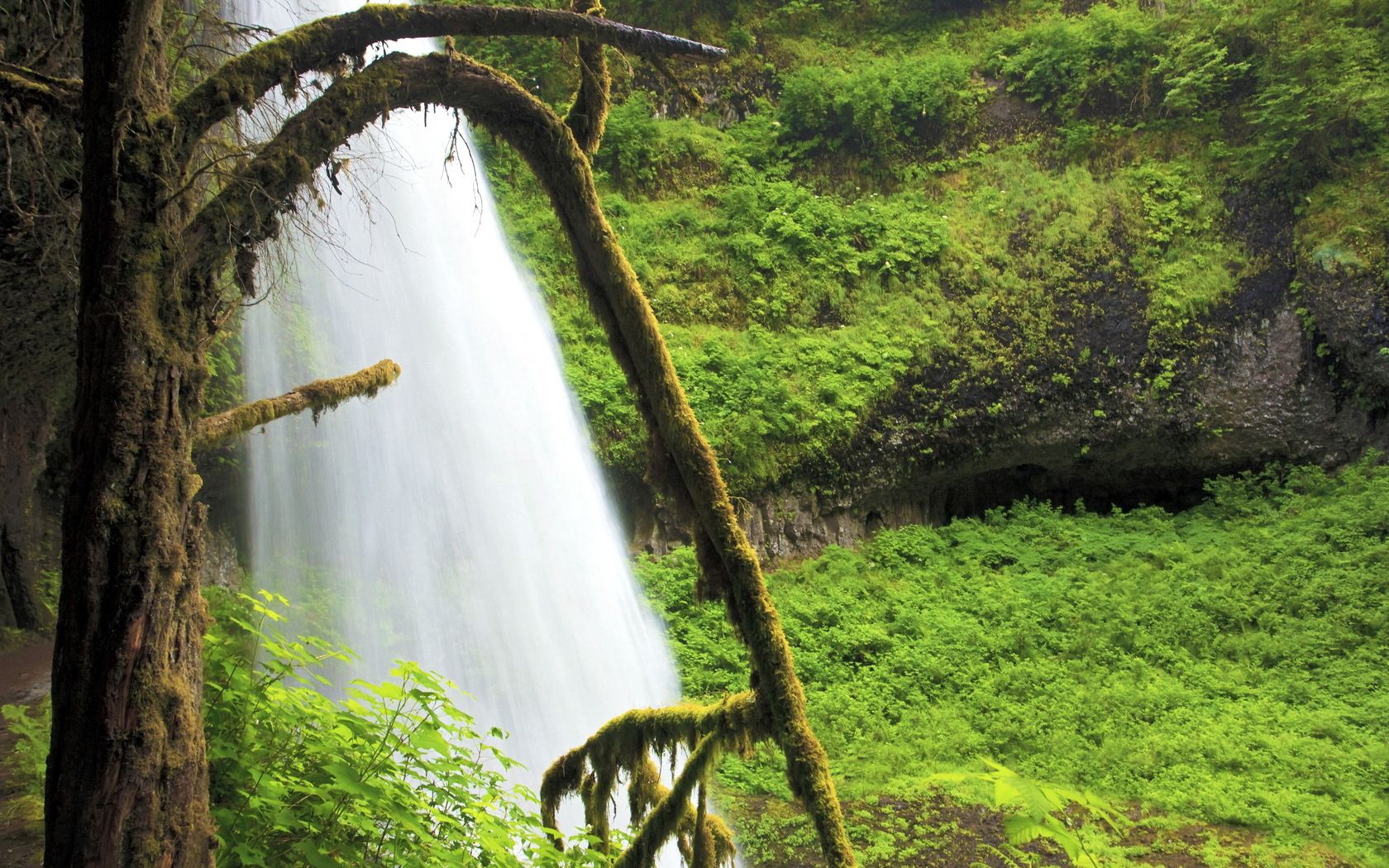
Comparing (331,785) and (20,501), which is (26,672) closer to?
(20,501)

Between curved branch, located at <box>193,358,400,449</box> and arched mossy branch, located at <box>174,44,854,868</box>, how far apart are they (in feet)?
2.74

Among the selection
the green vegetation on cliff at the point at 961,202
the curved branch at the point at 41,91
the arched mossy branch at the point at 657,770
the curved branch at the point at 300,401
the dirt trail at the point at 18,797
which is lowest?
the arched mossy branch at the point at 657,770

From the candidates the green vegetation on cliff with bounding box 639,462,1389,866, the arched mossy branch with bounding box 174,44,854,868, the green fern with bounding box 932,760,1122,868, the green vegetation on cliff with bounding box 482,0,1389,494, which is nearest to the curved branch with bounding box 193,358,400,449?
the arched mossy branch with bounding box 174,44,854,868

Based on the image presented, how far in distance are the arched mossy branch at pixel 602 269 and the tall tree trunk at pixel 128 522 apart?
203mm

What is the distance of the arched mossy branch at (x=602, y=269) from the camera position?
2.27m

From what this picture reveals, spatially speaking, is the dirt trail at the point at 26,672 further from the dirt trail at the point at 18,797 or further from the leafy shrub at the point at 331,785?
the leafy shrub at the point at 331,785

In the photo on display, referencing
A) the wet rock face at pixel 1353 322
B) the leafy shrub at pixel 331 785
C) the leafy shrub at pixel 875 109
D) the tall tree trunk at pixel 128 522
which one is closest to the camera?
the tall tree trunk at pixel 128 522

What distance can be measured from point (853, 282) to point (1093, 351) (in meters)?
3.38

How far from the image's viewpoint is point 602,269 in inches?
104

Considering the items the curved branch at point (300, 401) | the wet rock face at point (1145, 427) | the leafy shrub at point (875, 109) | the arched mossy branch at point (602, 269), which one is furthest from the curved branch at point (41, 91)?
the leafy shrub at point (875, 109)

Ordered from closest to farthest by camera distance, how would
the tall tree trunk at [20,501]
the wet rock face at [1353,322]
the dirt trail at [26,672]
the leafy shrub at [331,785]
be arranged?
the leafy shrub at [331,785] → the dirt trail at [26,672] → the tall tree trunk at [20,501] → the wet rock face at [1353,322]

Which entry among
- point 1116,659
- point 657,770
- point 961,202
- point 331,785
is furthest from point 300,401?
point 961,202

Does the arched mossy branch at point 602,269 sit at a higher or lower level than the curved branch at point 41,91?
lower

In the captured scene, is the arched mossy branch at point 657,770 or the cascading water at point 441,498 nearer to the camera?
the arched mossy branch at point 657,770
